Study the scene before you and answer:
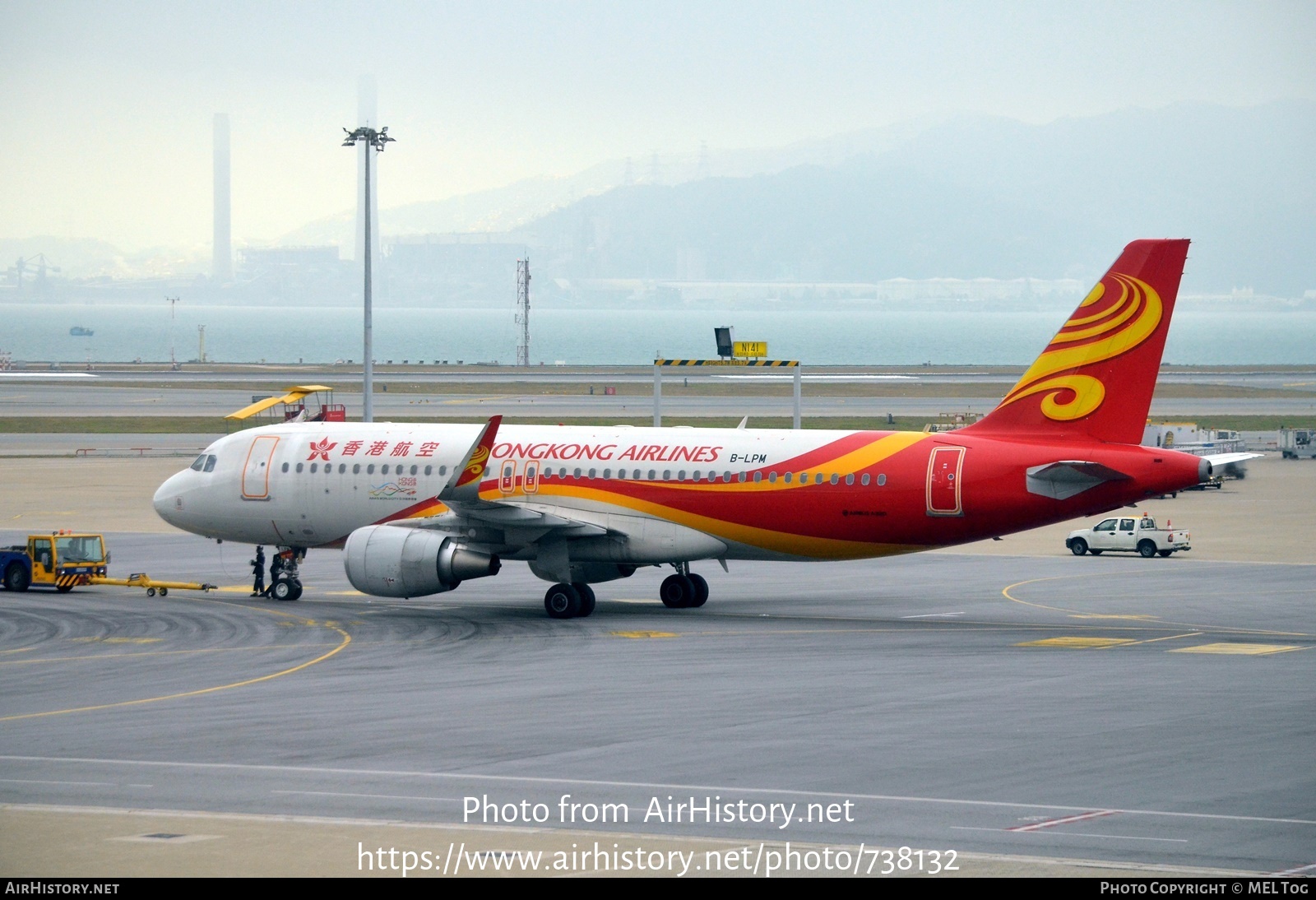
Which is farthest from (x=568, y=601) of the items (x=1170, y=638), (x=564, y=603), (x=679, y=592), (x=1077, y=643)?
(x=1170, y=638)

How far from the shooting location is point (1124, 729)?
24.5 meters

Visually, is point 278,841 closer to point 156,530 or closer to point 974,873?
point 974,873

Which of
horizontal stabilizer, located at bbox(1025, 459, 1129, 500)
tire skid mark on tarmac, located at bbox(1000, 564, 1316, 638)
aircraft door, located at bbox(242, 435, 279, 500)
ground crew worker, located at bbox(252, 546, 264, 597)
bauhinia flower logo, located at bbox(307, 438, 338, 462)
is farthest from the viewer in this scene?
ground crew worker, located at bbox(252, 546, 264, 597)

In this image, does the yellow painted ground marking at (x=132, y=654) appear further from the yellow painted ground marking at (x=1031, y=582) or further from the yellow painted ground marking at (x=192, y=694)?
the yellow painted ground marking at (x=1031, y=582)

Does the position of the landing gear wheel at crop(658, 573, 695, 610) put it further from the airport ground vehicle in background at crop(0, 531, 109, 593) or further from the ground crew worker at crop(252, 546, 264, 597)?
the airport ground vehicle in background at crop(0, 531, 109, 593)

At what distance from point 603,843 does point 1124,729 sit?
1058 cm

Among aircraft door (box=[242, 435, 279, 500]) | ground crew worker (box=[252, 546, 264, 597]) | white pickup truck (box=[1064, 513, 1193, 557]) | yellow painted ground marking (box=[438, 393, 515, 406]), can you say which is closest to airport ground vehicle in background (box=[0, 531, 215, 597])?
ground crew worker (box=[252, 546, 264, 597])

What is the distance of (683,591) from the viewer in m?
41.3

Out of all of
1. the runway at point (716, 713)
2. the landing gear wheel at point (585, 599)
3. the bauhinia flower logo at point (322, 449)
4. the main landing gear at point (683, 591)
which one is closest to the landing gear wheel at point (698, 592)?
the main landing gear at point (683, 591)

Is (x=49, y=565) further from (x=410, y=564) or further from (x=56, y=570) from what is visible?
(x=410, y=564)

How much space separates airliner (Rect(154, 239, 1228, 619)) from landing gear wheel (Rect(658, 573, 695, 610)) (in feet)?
0.16

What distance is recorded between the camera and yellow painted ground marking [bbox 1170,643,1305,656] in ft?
108

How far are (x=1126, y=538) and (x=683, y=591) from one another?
20900 millimetres

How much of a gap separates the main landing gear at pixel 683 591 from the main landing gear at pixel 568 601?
279cm
